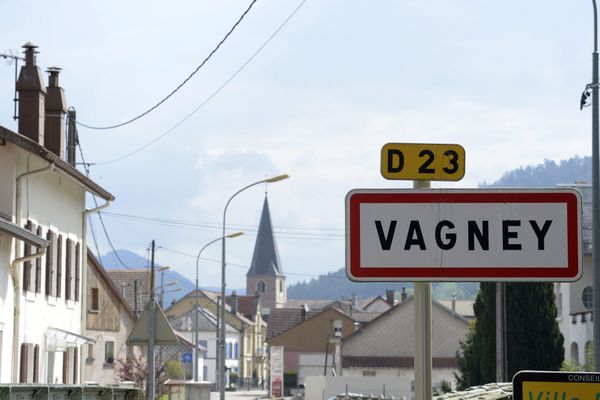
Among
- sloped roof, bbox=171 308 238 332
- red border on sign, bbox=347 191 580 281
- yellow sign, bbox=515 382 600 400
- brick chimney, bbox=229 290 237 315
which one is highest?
brick chimney, bbox=229 290 237 315

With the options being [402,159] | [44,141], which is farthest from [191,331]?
[402,159]

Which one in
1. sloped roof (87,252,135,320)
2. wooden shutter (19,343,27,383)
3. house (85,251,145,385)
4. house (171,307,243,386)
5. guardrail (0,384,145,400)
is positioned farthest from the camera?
house (171,307,243,386)

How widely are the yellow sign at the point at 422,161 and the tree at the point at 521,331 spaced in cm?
4076

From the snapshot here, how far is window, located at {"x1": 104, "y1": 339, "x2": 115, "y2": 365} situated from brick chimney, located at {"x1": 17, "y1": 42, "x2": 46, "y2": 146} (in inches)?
1133

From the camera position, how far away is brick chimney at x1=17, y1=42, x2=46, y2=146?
33781 millimetres

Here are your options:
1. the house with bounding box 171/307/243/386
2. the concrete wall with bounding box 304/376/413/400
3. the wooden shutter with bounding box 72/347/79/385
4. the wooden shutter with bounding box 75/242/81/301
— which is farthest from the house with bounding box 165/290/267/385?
the wooden shutter with bounding box 72/347/79/385

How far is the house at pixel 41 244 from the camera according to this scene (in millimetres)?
29453

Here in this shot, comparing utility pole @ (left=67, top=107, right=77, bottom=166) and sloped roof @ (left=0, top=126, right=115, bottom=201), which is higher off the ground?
utility pole @ (left=67, top=107, right=77, bottom=166)

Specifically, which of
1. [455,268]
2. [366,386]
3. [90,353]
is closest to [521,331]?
[366,386]

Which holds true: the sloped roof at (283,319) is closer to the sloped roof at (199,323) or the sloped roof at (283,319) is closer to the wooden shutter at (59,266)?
the sloped roof at (199,323)

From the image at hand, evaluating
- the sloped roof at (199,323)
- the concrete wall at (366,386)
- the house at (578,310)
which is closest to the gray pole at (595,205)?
the concrete wall at (366,386)

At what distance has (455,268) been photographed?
5168mm

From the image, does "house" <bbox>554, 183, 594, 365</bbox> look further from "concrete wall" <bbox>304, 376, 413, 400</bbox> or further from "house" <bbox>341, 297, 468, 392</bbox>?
"house" <bbox>341, 297, 468, 392</bbox>

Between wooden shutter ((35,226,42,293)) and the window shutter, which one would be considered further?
the window shutter
